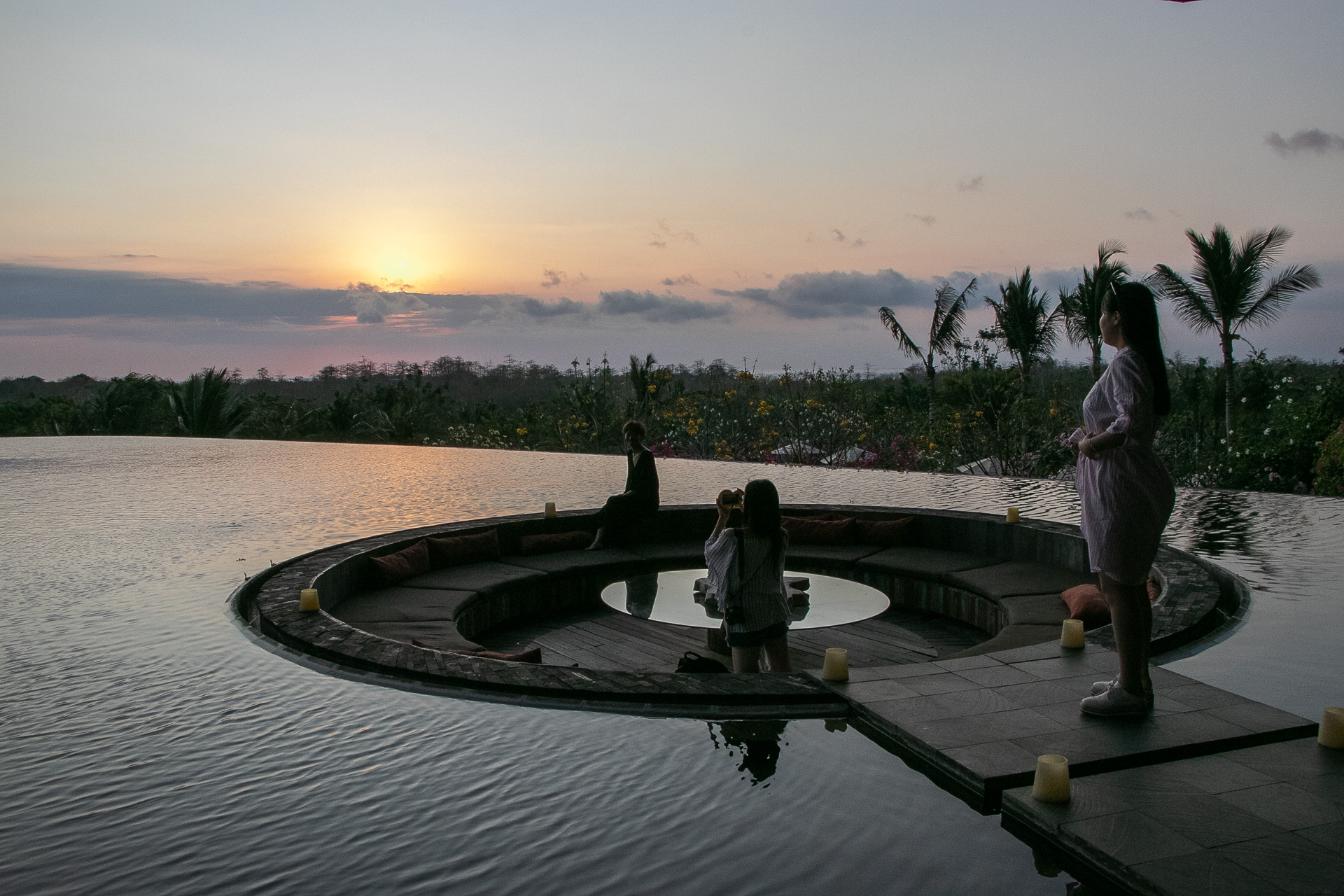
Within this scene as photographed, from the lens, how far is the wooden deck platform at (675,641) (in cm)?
436

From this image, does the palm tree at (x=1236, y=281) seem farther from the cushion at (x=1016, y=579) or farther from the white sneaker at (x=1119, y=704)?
the white sneaker at (x=1119, y=704)

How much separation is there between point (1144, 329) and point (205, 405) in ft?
54.5

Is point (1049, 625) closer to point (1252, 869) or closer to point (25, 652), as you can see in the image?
point (1252, 869)

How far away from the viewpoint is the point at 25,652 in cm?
331

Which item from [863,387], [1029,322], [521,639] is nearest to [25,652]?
[521,639]

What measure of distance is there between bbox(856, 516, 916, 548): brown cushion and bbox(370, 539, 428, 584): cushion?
121 inches

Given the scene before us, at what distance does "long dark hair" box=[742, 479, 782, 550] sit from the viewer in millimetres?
3521

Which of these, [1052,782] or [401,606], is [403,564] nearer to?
[401,606]

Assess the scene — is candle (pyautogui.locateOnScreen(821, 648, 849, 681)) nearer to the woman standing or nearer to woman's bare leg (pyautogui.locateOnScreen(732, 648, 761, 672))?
woman's bare leg (pyautogui.locateOnScreen(732, 648, 761, 672))

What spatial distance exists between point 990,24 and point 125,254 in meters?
12.3

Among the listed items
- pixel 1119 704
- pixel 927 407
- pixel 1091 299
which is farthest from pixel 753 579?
pixel 927 407

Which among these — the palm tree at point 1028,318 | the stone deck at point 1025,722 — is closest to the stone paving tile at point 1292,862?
the stone deck at point 1025,722

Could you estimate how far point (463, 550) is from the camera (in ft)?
18.8

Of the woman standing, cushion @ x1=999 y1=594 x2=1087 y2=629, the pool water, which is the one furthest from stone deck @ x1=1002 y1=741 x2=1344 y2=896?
cushion @ x1=999 y1=594 x2=1087 y2=629
